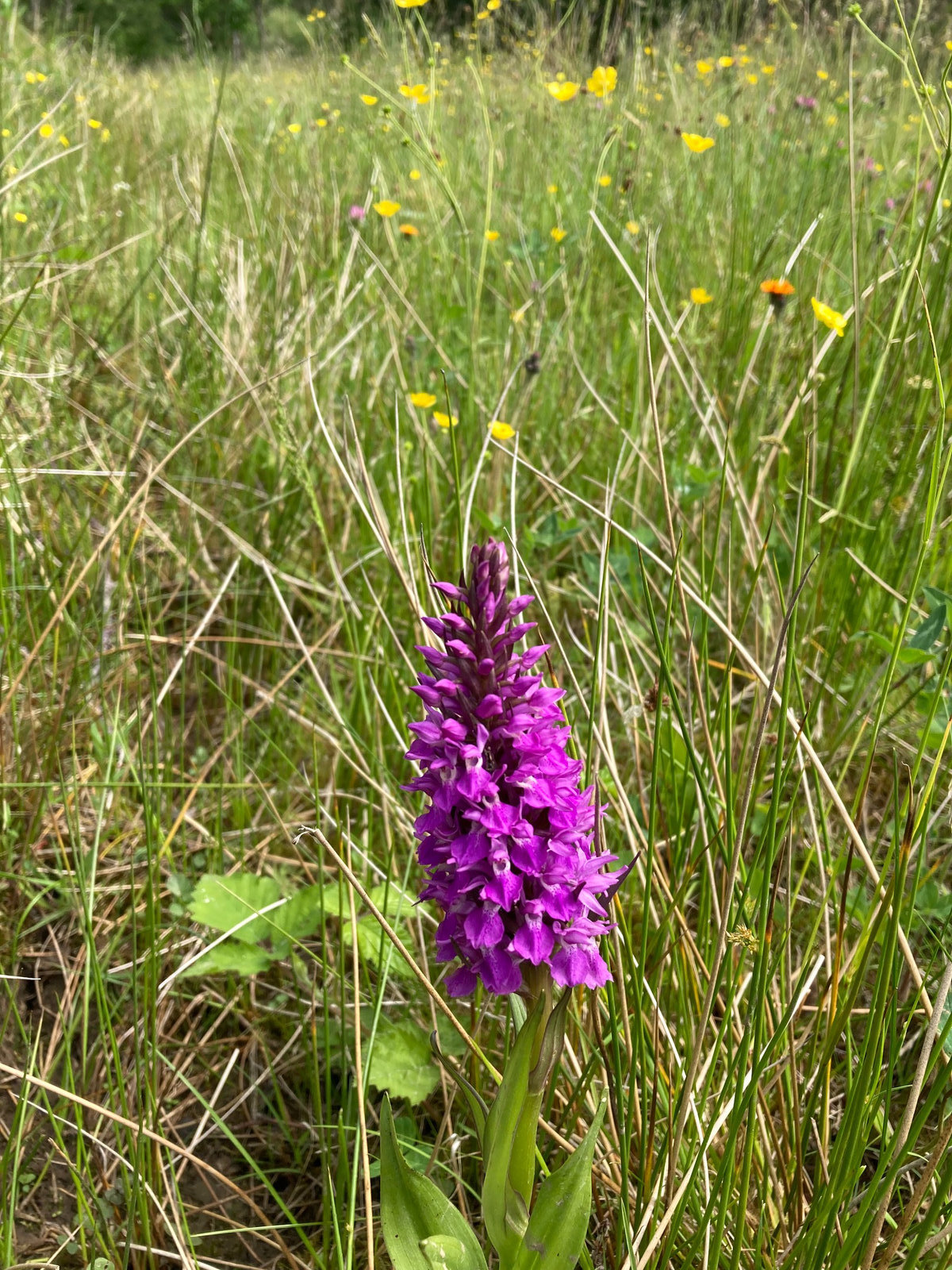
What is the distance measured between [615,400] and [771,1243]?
223cm

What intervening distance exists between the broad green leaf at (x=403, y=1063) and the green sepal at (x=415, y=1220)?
0.34 metres

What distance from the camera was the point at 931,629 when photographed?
1.54 meters

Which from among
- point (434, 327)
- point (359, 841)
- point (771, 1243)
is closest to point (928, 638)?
point (771, 1243)

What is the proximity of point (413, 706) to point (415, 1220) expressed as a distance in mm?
1037

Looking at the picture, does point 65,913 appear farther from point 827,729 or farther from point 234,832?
point 827,729

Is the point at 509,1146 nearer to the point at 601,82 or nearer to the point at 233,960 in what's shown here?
the point at 233,960

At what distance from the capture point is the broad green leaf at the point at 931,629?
153cm

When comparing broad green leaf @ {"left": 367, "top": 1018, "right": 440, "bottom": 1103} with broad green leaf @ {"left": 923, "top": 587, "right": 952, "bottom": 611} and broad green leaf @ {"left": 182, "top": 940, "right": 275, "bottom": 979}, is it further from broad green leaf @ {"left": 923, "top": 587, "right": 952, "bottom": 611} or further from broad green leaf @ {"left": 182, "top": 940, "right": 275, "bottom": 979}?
broad green leaf @ {"left": 923, "top": 587, "right": 952, "bottom": 611}

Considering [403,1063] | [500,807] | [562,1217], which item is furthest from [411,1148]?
[500,807]

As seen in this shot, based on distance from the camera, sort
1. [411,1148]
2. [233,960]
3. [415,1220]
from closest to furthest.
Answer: [415,1220] → [411,1148] → [233,960]

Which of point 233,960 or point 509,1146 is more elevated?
point 509,1146

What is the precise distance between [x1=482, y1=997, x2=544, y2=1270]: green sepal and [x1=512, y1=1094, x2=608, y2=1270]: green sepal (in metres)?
0.02

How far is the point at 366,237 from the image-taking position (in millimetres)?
3779

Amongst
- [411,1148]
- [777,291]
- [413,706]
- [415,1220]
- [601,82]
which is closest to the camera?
[415,1220]
